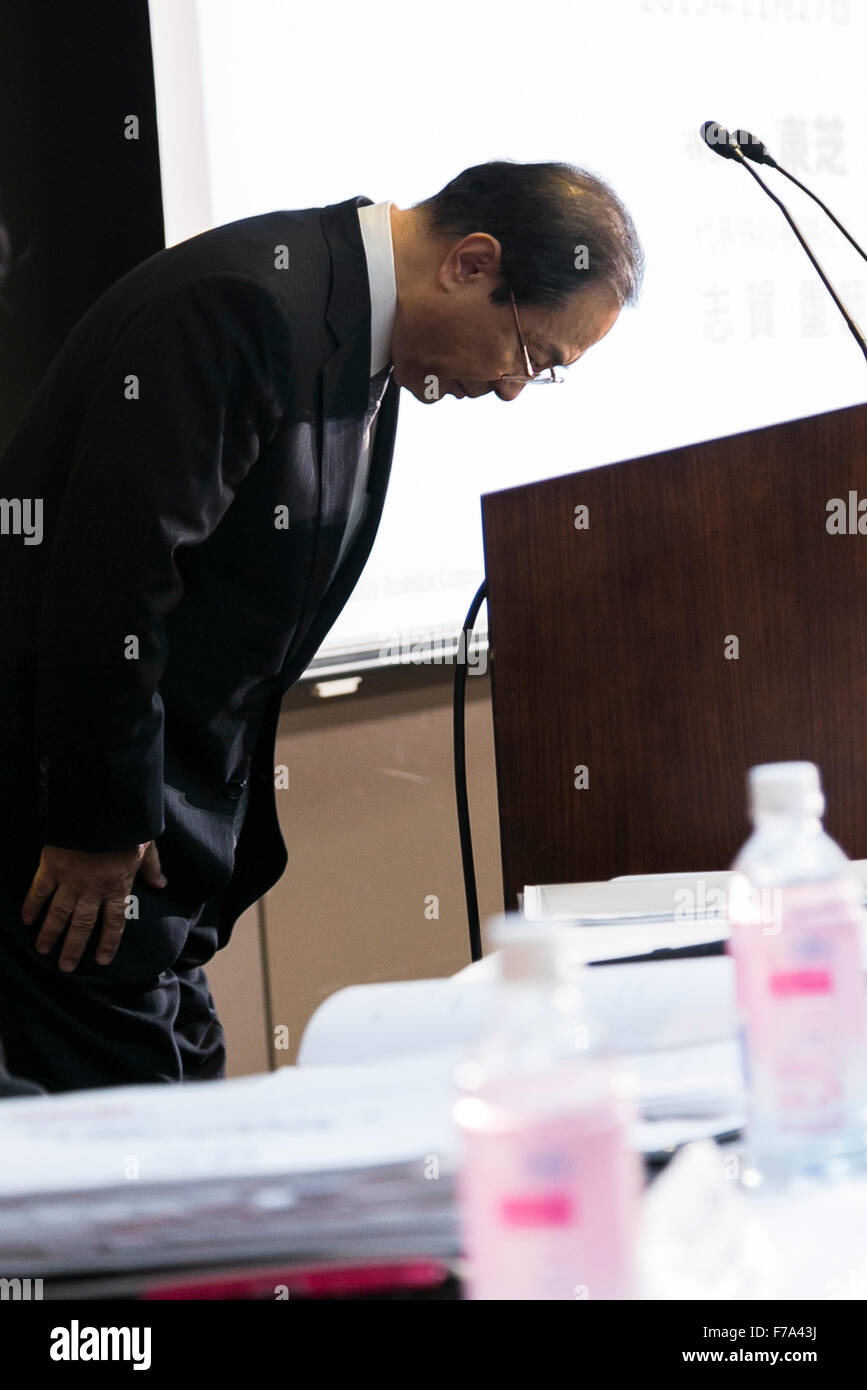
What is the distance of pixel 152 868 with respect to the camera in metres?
1.31

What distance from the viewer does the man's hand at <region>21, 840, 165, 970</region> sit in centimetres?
125

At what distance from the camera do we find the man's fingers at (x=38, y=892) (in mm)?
1267

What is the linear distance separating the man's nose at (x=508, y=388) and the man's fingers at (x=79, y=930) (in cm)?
69

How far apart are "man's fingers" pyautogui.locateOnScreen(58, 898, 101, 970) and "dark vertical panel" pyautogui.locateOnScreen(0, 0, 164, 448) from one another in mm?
1146

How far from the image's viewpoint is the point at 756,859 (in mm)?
493

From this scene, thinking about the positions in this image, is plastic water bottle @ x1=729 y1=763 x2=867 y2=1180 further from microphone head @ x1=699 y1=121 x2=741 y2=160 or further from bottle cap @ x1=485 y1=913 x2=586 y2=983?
microphone head @ x1=699 y1=121 x2=741 y2=160

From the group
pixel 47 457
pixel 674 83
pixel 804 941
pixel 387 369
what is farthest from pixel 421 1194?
pixel 674 83

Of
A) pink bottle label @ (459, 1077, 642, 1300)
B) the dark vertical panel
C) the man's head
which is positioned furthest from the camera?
the dark vertical panel

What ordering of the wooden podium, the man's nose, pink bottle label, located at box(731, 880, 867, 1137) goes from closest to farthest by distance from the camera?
pink bottle label, located at box(731, 880, 867, 1137) < the wooden podium < the man's nose

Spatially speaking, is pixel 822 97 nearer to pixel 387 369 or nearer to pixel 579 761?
pixel 387 369

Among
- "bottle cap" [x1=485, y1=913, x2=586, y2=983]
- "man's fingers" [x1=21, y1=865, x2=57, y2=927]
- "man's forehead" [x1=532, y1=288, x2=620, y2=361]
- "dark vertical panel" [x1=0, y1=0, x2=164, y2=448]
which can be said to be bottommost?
"man's fingers" [x1=21, y1=865, x2=57, y2=927]

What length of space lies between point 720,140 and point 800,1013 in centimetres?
120

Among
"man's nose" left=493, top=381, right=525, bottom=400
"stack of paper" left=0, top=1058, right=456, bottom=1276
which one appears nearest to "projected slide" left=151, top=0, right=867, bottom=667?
"man's nose" left=493, top=381, right=525, bottom=400
